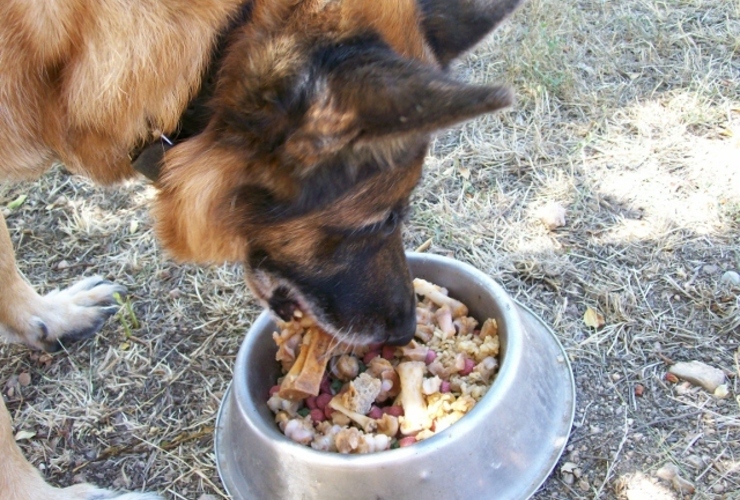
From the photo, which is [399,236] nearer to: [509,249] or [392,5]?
Result: [392,5]

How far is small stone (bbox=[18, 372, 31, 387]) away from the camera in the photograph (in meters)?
3.10

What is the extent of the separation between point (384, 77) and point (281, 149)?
1.22 feet

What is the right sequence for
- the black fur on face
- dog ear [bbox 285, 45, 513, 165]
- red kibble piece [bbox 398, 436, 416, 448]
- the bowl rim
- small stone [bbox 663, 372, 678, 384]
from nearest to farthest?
1. dog ear [bbox 285, 45, 513, 165]
2. the black fur on face
3. the bowl rim
4. red kibble piece [bbox 398, 436, 416, 448]
5. small stone [bbox 663, 372, 678, 384]

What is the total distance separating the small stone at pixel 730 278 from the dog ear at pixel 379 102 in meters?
1.96

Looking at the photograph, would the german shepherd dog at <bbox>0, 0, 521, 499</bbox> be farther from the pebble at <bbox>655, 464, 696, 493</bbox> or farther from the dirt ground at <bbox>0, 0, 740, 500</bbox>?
the pebble at <bbox>655, 464, 696, 493</bbox>

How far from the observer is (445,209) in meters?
3.63

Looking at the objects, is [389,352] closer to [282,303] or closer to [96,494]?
[282,303]

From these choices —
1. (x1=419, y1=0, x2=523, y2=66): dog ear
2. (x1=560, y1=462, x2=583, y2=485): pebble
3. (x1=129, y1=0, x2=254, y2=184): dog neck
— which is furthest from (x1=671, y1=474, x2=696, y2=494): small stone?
(x1=129, y1=0, x2=254, y2=184): dog neck

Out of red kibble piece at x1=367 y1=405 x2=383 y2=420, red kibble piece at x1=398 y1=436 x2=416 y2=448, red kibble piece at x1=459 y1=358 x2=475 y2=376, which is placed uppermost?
red kibble piece at x1=398 y1=436 x2=416 y2=448

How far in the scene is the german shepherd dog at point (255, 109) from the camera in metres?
1.73

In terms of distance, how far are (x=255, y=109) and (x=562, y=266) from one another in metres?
1.83

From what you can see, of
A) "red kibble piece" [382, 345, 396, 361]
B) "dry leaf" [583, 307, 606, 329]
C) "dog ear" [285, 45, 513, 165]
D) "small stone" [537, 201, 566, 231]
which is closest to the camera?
"dog ear" [285, 45, 513, 165]

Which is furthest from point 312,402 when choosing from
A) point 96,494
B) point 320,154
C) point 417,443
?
point 320,154

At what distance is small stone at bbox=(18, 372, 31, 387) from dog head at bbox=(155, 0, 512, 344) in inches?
49.6
